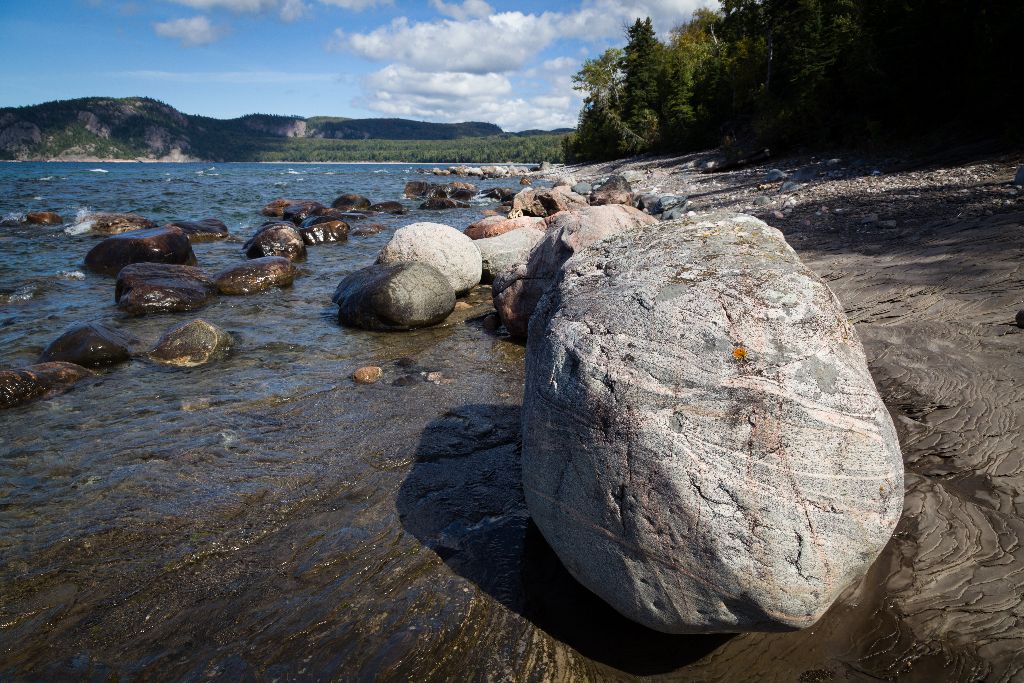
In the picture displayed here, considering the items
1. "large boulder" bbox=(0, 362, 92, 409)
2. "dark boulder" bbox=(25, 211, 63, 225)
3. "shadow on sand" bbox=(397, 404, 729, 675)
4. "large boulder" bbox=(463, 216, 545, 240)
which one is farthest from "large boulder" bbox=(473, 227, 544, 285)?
"dark boulder" bbox=(25, 211, 63, 225)

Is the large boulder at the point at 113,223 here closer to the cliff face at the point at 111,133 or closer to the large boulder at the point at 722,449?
the large boulder at the point at 722,449

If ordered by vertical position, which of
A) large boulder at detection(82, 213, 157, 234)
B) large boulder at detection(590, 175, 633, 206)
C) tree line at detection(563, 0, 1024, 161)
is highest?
tree line at detection(563, 0, 1024, 161)

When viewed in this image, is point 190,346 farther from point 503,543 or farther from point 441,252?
point 503,543

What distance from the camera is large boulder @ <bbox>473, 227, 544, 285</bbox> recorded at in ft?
33.5

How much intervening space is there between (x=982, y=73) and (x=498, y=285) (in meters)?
16.4

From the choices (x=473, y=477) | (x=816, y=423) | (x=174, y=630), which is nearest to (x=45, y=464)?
(x=174, y=630)

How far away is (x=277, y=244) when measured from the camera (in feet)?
42.8

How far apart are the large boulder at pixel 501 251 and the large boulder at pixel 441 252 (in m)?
0.47

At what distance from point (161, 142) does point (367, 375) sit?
18766 cm

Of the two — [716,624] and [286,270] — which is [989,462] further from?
[286,270]

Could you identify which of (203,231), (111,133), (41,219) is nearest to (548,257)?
(203,231)

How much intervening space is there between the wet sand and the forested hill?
103m

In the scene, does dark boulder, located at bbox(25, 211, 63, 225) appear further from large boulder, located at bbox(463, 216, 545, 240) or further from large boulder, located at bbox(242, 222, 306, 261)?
large boulder, located at bbox(463, 216, 545, 240)

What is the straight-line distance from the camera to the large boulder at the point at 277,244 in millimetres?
12930
